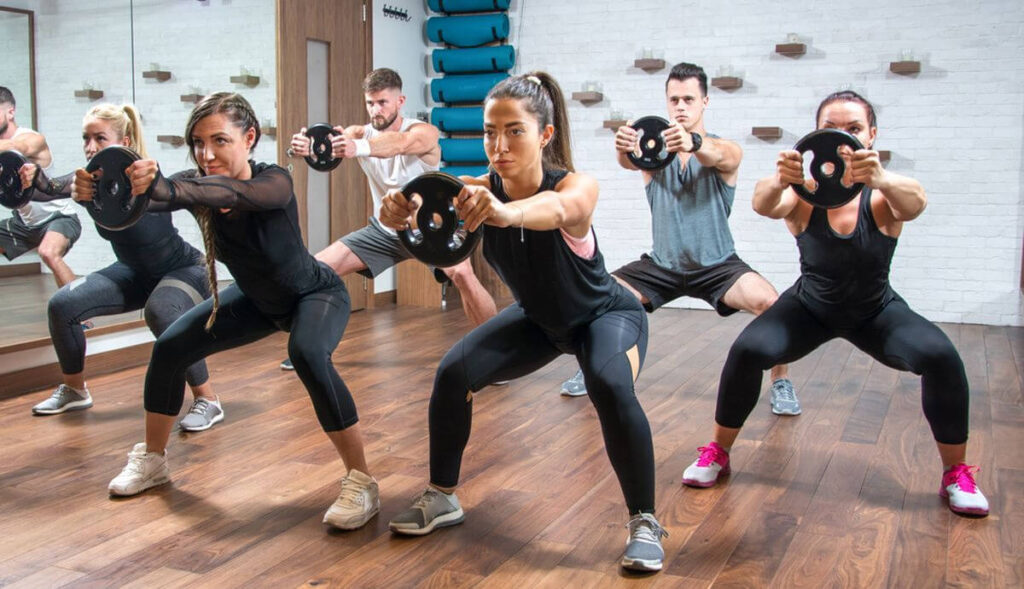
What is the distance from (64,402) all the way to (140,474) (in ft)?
3.81

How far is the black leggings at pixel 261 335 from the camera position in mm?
2617

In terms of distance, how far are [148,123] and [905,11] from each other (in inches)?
183

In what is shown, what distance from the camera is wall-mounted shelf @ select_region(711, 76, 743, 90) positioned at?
6480 mm

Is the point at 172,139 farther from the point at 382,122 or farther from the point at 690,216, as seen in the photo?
the point at 690,216

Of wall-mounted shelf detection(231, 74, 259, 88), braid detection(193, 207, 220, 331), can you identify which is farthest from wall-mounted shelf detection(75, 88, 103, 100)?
braid detection(193, 207, 220, 331)

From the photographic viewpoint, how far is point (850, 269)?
9.29 feet

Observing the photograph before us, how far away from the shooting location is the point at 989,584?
225 centimetres

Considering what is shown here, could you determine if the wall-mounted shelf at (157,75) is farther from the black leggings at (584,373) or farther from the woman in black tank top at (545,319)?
the black leggings at (584,373)

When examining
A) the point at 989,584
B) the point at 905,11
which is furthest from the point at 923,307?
the point at 989,584

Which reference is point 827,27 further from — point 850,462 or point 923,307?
point 850,462

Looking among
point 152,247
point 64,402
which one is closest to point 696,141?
point 152,247

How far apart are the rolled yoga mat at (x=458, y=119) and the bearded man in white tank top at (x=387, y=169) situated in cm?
237

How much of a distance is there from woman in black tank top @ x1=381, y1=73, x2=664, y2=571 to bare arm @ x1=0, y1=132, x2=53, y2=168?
8.31 ft

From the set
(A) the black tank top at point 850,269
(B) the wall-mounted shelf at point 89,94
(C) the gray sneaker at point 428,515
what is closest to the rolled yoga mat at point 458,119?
(B) the wall-mounted shelf at point 89,94
